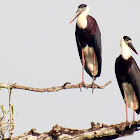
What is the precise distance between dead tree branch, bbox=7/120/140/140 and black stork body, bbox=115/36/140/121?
2.21m

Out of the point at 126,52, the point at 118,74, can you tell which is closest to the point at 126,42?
the point at 126,52

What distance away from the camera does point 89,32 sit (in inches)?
321

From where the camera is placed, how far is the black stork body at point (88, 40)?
815 centimetres

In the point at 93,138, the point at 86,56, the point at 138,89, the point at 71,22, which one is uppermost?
the point at 71,22

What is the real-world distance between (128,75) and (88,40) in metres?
1.01

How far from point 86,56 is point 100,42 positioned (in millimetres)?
363

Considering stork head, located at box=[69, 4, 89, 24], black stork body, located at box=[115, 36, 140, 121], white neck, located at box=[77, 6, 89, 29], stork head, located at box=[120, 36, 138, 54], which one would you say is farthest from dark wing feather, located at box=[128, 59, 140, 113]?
stork head, located at box=[69, 4, 89, 24]

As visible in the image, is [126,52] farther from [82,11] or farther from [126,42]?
[82,11]

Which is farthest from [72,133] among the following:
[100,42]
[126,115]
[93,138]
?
[100,42]

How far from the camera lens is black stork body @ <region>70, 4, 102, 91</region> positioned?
26.7 ft

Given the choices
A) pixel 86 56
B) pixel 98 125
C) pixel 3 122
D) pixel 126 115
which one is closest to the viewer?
pixel 3 122

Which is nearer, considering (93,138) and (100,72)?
(93,138)

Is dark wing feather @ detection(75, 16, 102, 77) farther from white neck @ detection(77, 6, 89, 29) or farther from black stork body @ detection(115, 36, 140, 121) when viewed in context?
black stork body @ detection(115, 36, 140, 121)

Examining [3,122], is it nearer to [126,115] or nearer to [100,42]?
[126,115]
